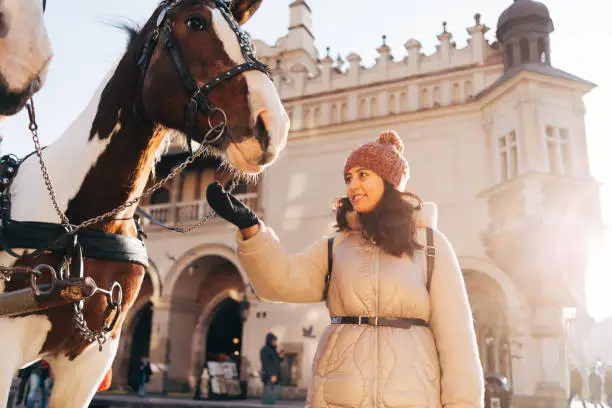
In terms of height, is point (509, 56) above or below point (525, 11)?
below

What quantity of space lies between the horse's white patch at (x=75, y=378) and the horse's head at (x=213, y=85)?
3.25 ft

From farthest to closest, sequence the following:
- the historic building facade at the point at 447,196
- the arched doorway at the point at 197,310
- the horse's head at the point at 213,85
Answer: the arched doorway at the point at 197,310, the historic building facade at the point at 447,196, the horse's head at the point at 213,85

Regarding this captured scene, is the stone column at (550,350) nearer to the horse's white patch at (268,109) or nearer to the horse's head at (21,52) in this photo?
the horse's white patch at (268,109)

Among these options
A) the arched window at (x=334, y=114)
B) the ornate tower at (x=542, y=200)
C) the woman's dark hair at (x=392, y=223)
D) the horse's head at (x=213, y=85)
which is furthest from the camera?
the arched window at (x=334, y=114)

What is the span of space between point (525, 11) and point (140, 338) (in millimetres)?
15591

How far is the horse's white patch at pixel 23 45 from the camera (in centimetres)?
106

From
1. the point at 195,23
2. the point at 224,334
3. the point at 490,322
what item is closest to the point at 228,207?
the point at 195,23

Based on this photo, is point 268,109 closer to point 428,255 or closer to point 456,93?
point 428,255

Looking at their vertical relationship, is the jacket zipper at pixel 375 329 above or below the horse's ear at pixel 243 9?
below

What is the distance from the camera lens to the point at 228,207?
190 cm

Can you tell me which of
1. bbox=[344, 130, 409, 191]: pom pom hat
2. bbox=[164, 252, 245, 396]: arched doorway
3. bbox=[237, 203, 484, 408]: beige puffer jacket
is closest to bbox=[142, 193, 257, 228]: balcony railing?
bbox=[164, 252, 245, 396]: arched doorway

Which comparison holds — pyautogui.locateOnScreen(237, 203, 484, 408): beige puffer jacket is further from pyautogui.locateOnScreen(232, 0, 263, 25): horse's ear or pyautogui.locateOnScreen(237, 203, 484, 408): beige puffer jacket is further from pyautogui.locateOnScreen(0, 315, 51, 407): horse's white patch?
pyautogui.locateOnScreen(232, 0, 263, 25): horse's ear

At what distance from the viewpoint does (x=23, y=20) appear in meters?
1.07

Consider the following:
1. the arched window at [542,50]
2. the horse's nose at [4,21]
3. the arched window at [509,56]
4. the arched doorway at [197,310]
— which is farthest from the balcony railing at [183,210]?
the horse's nose at [4,21]
